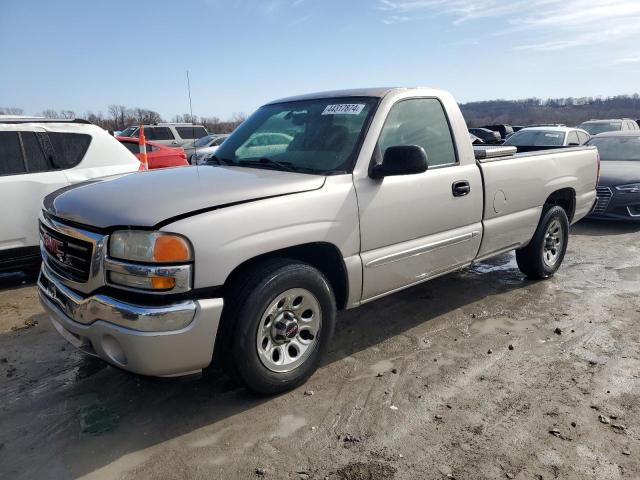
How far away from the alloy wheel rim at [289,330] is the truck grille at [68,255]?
103cm

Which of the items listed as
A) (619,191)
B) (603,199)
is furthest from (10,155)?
(619,191)

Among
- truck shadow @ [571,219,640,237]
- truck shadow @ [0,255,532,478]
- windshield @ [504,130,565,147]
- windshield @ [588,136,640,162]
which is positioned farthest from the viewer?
windshield @ [504,130,565,147]

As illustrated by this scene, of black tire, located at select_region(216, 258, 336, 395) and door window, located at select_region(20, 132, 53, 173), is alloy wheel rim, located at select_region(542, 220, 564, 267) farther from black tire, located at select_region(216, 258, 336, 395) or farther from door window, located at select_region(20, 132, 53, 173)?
door window, located at select_region(20, 132, 53, 173)

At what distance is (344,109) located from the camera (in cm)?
386

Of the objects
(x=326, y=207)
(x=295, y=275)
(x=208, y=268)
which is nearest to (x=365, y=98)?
(x=326, y=207)

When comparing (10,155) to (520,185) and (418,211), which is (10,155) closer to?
(418,211)

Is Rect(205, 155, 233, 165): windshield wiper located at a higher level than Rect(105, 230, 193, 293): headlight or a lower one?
higher

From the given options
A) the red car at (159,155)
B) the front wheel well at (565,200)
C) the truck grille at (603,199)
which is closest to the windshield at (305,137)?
the front wheel well at (565,200)

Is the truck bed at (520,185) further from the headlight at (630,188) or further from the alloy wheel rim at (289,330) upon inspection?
the headlight at (630,188)

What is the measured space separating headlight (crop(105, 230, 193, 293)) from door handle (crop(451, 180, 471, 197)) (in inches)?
90.1

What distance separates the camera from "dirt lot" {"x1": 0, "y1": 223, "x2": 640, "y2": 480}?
262cm

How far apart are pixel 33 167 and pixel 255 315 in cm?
Result: 396

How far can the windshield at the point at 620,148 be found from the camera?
31.4 feet

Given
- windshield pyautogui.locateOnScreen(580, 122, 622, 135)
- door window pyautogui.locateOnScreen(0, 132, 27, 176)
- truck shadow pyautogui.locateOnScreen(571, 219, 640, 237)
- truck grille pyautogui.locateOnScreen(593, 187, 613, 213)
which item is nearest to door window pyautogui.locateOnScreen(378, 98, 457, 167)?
door window pyautogui.locateOnScreen(0, 132, 27, 176)
